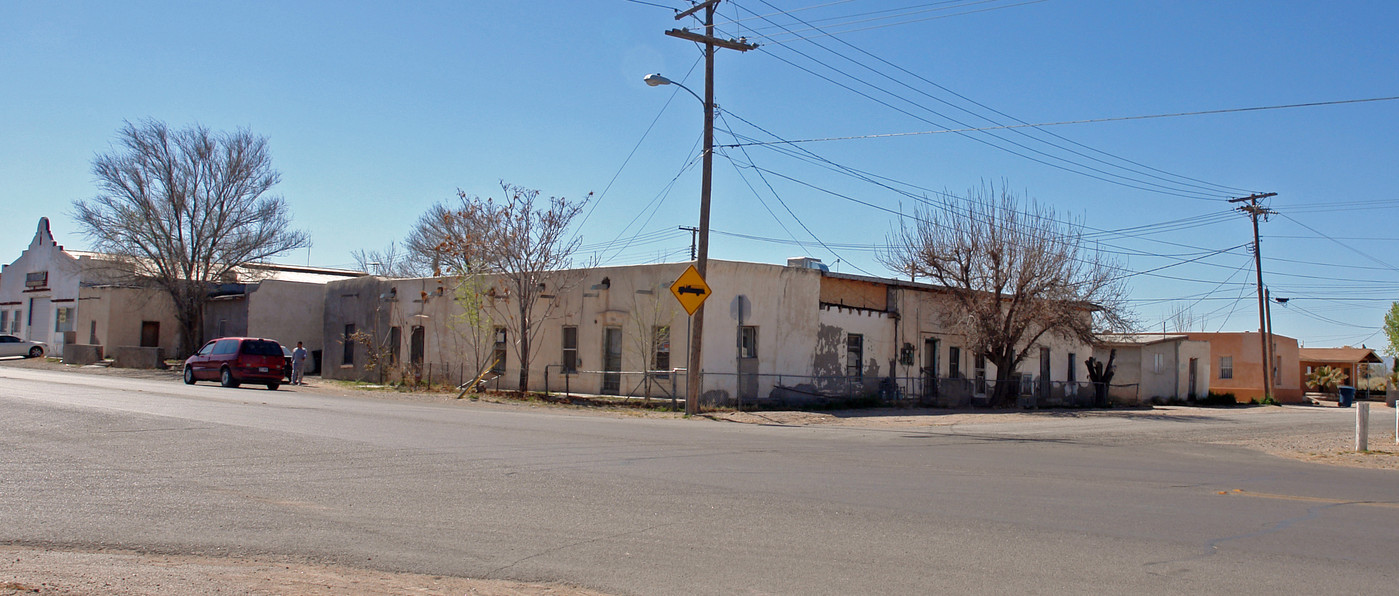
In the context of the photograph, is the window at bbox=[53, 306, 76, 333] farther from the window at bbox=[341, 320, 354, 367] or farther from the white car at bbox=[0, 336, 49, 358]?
the window at bbox=[341, 320, 354, 367]

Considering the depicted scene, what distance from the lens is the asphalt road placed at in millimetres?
6938

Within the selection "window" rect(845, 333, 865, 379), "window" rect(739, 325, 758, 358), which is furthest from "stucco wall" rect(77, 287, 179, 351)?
"window" rect(845, 333, 865, 379)

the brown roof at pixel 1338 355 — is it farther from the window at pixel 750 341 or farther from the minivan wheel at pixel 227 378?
the minivan wheel at pixel 227 378

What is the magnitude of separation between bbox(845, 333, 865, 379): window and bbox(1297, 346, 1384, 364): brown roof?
47.0 m

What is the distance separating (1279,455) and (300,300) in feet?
125

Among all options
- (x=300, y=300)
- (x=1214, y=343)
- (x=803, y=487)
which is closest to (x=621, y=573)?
(x=803, y=487)

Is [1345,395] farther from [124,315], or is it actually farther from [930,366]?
[124,315]

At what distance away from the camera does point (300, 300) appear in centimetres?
4359

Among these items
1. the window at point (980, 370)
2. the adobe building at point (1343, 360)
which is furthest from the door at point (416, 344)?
the adobe building at point (1343, 360)

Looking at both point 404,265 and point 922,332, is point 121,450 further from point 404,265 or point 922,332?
point 404,265

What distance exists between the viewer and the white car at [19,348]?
52.2 m

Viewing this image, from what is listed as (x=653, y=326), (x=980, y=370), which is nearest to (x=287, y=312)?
(x=653, y=326)

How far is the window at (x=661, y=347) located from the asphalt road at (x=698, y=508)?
38.7 feet

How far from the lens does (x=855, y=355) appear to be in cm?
3055
